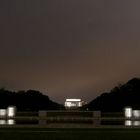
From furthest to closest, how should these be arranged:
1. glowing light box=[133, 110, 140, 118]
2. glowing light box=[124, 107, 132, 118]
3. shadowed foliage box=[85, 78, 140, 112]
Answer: shadowed foliage box=[85, 78, 140, 112]
glowing light box=[124, 107, 132, 118]
glowing light box=[133, 110, 140, 118]

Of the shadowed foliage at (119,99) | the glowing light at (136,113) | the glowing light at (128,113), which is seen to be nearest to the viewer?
the glowing light at (136,113)

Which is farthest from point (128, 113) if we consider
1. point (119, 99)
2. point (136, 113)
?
point (119, 99)

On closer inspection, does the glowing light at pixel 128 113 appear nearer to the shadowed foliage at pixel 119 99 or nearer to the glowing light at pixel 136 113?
the glowing light at pixel 136 113

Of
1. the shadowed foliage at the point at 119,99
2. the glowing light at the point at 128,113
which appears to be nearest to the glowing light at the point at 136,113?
the glowing light at the point at 128,113

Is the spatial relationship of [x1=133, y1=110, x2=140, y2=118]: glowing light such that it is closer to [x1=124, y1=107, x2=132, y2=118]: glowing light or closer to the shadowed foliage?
[x1=124, y1=107, x2=132, y2=118]: glowing light

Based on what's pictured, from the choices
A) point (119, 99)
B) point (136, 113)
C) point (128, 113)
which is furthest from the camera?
point (119, 99)

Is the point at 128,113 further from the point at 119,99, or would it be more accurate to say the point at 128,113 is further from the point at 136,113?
the point at 119,99

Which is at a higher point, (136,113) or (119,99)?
(119,99)

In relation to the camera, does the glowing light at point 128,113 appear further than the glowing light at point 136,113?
Yes

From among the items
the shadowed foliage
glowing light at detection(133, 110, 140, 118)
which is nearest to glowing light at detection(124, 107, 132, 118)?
glowing light at detection(133, 110, 140, 118)

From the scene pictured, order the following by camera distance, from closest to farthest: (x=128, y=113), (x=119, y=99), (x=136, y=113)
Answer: (x=136, y=113) < (x=128, y=113) < (x=119, y=99)

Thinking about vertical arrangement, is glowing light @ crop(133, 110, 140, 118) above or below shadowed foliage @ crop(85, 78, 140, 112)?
below
